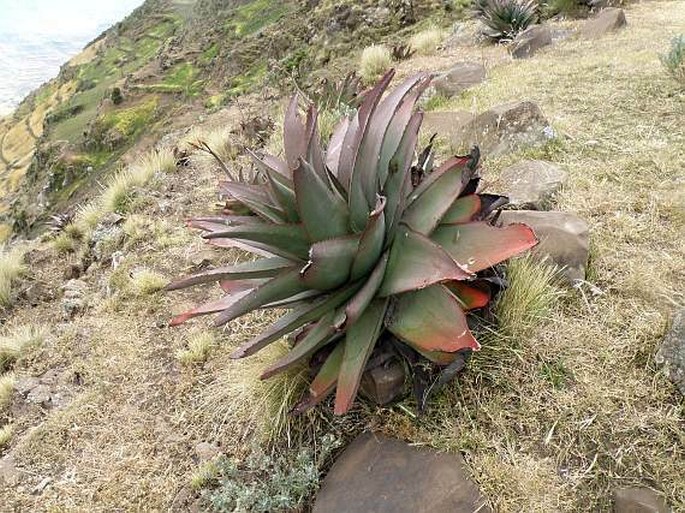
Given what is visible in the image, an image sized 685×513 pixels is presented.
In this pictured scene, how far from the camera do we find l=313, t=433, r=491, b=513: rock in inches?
77.9

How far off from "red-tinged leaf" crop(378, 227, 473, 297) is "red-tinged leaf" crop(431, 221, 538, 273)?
19 centimetres

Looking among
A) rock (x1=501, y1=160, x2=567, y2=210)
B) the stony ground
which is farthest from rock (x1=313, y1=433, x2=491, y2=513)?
rock (x1=501, y1=160, x2=567, y2=210)

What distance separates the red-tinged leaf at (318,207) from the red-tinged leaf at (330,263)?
0.34 feet

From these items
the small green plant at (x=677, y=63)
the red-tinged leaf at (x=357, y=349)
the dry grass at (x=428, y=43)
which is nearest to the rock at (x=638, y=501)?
the red-tinged leaf at (x=357, y=349)

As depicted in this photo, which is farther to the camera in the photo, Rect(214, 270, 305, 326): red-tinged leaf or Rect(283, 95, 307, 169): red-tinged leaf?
Rect(283, 95, 307, 169): red-tinged leaf

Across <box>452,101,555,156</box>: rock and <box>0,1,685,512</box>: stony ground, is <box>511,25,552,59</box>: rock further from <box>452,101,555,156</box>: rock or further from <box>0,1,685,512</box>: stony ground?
<box>452,101,555,156</box>: rock

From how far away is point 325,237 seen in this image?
216 centimetres

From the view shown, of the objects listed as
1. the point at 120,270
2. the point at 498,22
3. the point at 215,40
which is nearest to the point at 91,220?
the point at 120,270

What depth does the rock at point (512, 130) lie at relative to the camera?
4031 millimetres

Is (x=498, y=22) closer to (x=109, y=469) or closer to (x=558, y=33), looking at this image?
(x=558, y=33)

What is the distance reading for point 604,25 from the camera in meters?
7.66

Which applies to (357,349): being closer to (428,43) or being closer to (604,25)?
(604,25)

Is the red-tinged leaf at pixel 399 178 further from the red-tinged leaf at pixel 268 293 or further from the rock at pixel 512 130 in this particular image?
the rock at pixel 512 130

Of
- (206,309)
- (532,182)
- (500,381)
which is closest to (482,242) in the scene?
(500,381)
